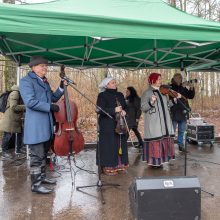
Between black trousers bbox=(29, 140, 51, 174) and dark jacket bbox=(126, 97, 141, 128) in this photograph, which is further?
dark jacket bbox=(126, 97, 141, 128)

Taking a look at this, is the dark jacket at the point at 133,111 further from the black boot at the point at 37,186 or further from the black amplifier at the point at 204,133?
the black boot at the point at 37,186

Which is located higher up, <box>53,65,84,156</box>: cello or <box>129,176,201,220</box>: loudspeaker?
<box>53,65,84,156</box>: cello

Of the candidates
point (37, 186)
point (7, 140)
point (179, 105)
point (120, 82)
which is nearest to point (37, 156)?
point (37, 186)

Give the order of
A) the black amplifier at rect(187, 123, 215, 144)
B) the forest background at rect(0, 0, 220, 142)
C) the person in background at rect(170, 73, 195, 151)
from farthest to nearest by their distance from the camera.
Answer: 1. the forest background at rect(0, 0, 220, 142)
2. the black amplifier at rect(187, 123, 215, 144)
3. the person in background at rect(170, 73, 195, 151)

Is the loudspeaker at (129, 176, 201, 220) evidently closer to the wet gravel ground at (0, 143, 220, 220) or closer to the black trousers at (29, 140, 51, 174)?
the wet gravel ground at (0, 143, 220, 220)

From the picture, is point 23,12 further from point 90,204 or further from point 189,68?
point 189,68

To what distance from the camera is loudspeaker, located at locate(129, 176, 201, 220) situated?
2939 mm

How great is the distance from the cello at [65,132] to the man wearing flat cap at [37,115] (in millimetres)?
109

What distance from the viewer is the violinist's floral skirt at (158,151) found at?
5332 millimetres

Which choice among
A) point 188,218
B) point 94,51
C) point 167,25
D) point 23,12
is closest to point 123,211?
point 188,218

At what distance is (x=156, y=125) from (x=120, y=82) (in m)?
6.43

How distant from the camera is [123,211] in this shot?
362 cm

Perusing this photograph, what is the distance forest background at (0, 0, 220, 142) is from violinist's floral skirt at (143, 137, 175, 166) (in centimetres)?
237

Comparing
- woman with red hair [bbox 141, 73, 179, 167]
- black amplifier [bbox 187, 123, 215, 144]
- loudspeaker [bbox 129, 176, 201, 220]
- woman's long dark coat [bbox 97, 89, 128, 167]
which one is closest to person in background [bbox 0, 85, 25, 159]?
woman's long dark coat [bbox 97, 89, 128, 167]
